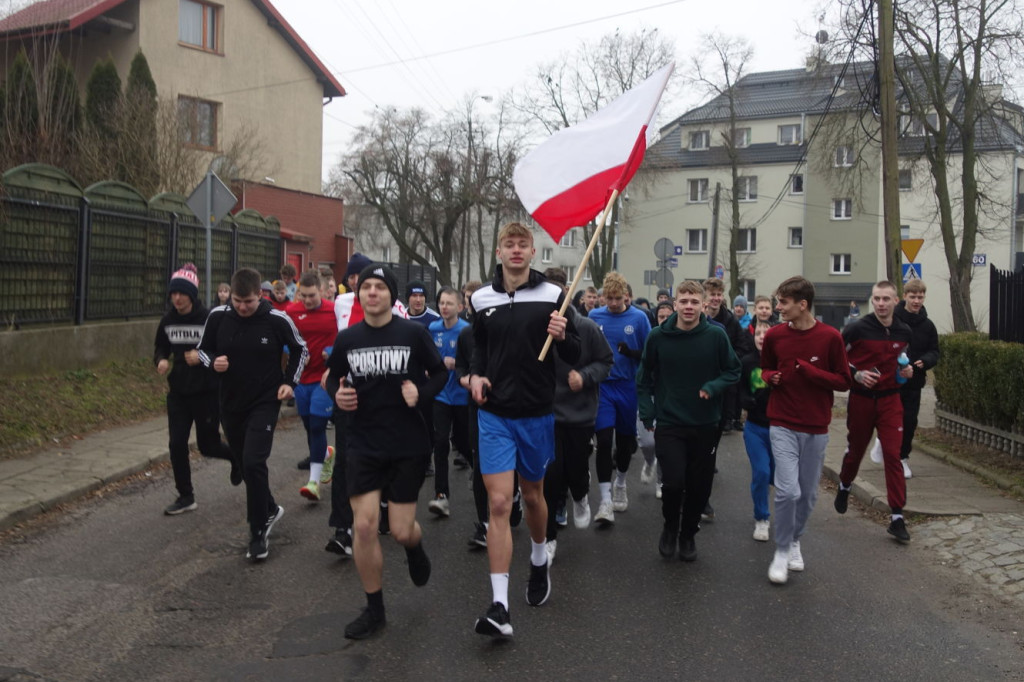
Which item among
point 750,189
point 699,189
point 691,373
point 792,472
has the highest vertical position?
point 699,189

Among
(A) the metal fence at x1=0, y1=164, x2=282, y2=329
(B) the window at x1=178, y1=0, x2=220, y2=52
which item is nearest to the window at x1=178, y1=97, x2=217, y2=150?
(B) the window at x1=178, y1=0, x2=220, y2=52

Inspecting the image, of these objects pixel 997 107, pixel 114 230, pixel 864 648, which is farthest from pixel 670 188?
pixel 864 648

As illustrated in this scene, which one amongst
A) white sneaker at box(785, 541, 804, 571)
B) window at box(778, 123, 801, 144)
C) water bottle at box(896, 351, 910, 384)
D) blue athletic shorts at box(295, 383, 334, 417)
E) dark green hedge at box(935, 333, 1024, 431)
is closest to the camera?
white sneaker at box(785, 541, 804, 571)

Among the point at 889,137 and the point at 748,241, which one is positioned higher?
the point at 748,241

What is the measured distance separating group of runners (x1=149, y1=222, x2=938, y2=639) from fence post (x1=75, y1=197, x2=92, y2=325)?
22.2 ft

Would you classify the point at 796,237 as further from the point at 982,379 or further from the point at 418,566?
the point at 418,566

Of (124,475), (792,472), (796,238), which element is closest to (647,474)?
(792,472)

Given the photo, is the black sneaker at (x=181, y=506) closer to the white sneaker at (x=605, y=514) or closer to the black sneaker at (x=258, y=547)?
the black sneaker at (x=258, y=547)

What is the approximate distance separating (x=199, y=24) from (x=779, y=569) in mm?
30891

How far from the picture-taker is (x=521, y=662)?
179 inches

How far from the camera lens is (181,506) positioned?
7.77m

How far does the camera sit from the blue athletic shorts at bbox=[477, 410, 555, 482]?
201 inches

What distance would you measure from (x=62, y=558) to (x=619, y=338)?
452cm

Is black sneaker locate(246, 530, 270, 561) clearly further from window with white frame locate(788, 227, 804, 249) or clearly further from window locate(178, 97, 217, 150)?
window with white frame locate(788, 227, 804, 249)
